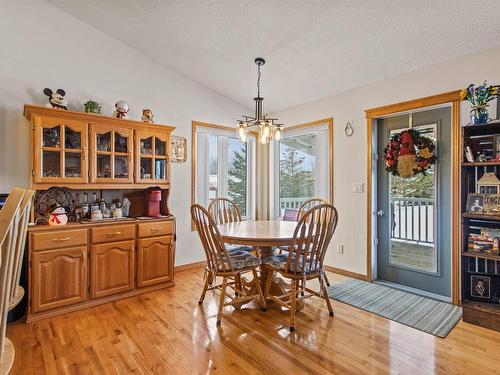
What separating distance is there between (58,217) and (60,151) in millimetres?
636

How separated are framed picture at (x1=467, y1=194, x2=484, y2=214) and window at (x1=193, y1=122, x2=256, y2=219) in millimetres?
3040

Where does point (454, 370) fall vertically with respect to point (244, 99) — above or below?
below

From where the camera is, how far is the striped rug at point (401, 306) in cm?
251

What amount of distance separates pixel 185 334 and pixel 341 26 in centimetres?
295

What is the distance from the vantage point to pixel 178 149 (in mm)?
4035

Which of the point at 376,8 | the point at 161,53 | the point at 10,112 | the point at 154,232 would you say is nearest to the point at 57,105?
the point at 10,112

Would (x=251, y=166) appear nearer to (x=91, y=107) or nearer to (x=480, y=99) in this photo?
(x=91, y=107)

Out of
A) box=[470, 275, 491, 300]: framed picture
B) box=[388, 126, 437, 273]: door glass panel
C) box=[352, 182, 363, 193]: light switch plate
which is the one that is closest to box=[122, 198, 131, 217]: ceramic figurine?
box=[352, 182, 363, 193]: light switch plate

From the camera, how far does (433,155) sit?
3.14 metres

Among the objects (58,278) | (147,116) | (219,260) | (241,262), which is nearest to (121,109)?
(147,116)

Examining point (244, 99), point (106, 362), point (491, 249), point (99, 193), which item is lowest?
point (106, 362)

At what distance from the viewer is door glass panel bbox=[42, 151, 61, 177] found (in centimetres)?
282

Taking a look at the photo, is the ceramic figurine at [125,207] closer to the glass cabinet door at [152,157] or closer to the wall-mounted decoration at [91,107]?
the glass cabinet door at [152,157]

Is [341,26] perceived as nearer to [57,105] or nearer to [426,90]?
[426,90]
